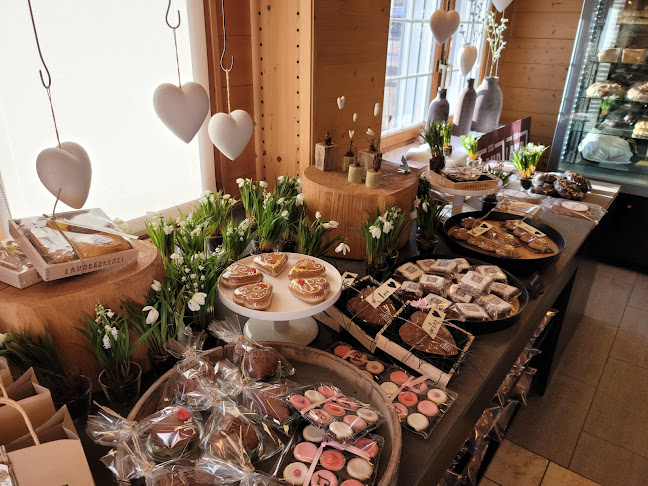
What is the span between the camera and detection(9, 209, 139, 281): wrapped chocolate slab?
1.04m

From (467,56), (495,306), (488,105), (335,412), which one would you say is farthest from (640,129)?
(335,412)

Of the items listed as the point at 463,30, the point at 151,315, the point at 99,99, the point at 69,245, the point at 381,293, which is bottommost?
the point at 381,293

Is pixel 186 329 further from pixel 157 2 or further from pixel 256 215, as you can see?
pixel 157 2

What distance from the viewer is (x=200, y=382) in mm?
1016

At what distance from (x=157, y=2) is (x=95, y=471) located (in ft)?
4.73

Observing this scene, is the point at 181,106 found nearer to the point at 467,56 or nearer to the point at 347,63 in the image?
the point at 347,63

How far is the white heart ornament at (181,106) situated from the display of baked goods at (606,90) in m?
3.34

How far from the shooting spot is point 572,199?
2.53 meters

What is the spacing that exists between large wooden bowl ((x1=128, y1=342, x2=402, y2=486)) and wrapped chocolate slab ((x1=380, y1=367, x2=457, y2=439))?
9cm

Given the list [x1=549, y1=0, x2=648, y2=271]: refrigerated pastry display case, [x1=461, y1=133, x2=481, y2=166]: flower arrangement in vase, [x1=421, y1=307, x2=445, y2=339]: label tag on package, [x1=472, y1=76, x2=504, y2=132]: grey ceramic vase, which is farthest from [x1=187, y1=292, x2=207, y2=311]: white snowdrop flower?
[x1=549, y1=0, x2=648, y2=271]: refrigerated pastry display case

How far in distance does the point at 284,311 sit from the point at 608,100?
3.43 m

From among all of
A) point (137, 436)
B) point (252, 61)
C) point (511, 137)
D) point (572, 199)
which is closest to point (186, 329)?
point (137, 436)

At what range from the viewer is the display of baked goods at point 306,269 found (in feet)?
4.38

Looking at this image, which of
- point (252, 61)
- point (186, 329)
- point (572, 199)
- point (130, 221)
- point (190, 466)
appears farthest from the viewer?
point (572, 199)
